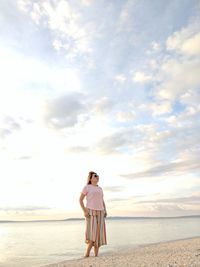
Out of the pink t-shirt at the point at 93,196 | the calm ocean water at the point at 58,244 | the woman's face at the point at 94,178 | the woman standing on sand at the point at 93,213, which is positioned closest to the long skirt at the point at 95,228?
the woman standing on sand at the point at 93,213

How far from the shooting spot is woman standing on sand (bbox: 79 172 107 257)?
11.3 m

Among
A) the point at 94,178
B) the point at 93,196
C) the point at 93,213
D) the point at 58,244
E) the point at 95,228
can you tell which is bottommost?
the point at 95,228

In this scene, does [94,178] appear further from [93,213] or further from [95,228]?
[95,228]

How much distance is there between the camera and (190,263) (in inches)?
330

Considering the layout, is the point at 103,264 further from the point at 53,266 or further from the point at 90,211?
the point at 90,211

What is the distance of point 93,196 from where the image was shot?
448 inches

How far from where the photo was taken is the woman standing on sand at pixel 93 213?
11.3 metres

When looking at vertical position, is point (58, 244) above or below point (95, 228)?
above

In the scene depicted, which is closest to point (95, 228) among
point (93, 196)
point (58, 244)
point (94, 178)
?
point (93, 196)

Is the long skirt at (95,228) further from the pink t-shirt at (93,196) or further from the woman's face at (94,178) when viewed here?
→ the woman's face at (94,178)

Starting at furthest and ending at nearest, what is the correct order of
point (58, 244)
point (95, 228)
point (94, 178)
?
point (58, 244) → point (94, 178) → point (95, 228)

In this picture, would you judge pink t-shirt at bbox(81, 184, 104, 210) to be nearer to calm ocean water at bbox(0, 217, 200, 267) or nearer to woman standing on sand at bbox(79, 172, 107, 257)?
woman standing on sand at bbox(79, 172, 107, 257)

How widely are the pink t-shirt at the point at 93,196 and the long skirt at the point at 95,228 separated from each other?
0.55ft

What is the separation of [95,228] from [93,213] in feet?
1.57
